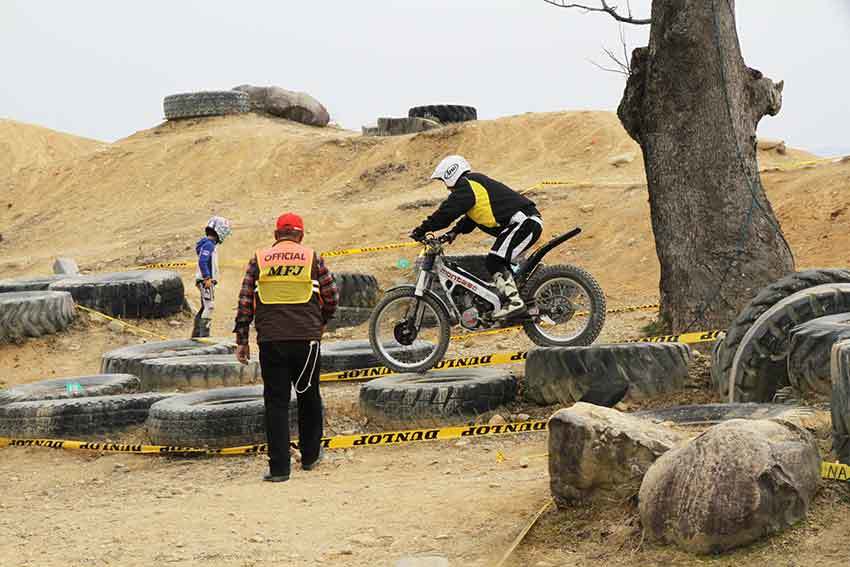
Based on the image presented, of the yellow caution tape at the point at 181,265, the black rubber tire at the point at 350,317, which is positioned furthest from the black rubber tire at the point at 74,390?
the yellow caution tape at the point at 181,265

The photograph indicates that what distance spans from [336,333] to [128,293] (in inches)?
116

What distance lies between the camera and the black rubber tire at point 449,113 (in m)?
31.6

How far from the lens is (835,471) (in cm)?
545

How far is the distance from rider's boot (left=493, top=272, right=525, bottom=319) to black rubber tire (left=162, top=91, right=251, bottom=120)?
2680cm

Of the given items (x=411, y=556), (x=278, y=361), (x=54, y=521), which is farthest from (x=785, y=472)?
(x=54, y=521)

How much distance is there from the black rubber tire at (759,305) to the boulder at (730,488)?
3.01 meters

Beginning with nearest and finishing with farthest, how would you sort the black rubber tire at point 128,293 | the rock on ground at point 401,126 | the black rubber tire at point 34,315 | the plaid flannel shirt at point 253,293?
the plaid flannel shirt at point 253,293
the black rubber tire at point 34,315
the black rubber tire at point 128,293
the rock on ground at point 401,126

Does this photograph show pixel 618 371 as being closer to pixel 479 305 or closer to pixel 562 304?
pixel 562 304

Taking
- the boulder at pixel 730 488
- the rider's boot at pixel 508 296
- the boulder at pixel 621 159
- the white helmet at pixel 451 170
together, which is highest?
the boulder at pixel 621 159

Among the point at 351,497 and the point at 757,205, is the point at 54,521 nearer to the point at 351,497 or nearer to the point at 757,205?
the point at 351,497

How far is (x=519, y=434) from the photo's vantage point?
348 inches

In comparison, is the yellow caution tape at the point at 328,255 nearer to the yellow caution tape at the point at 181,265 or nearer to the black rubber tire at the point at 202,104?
the yellow caution tape at the point at 181,265

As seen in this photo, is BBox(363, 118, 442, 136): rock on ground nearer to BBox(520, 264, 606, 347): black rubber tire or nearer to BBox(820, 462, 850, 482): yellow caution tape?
BBox(520, 264, 606, 347): black rubber tire

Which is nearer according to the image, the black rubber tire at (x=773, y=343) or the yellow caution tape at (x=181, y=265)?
the black rubber tire at (x=773, y=343)
